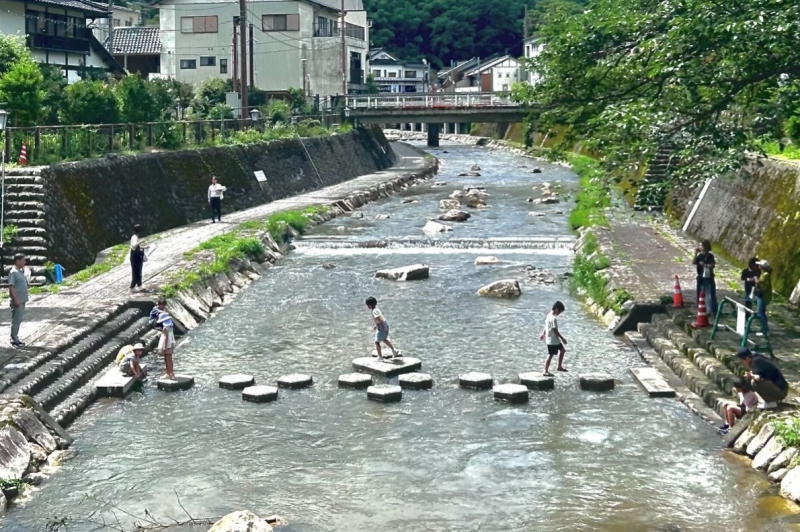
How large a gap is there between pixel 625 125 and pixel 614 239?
14329 mm

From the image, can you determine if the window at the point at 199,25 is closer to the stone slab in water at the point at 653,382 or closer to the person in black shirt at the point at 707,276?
the person in black shirt at the point at 707,276

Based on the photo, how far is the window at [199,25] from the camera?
8212 centimetres

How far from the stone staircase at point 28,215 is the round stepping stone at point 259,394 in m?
9.80

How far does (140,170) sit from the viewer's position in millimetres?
37750

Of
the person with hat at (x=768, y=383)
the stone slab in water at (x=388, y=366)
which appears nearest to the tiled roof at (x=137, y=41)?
the stone slab in water at (x=388, y=366)

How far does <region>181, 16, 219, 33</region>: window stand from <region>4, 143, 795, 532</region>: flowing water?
58.4m

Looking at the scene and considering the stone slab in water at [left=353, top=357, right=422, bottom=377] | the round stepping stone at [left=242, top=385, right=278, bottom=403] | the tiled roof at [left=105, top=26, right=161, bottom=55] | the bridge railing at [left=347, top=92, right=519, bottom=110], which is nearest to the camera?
the round stepping stone at [left=242, top=385, right=278, bottom=403]

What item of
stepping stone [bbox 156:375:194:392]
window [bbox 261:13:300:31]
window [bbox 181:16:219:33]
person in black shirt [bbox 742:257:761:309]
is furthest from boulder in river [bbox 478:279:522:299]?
window [bbox 181:16:219:33]

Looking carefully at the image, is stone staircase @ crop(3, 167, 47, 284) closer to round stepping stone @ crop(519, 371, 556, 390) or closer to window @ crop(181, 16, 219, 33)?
round stepping stone @ crop(519, 371, 556, 390)

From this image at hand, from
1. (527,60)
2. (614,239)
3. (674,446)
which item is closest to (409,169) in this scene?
(614,239)

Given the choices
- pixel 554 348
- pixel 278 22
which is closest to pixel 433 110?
pixel 278 22

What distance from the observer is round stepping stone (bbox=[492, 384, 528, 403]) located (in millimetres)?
19266

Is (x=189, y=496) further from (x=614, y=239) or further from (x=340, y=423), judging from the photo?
(x=614, y=239)

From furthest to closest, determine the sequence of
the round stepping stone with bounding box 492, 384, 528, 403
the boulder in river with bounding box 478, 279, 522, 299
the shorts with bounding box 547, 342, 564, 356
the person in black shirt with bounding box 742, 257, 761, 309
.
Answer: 1. the boulder in river with bounding box 478, 279, 522, 299
2. the shorts with bounding box 547, 342, 564, 356
3. the person in black shirt with bounding box 742, 257, 761, 309
4. the round stepping stone with bounding box 492, 384, 528, 403
